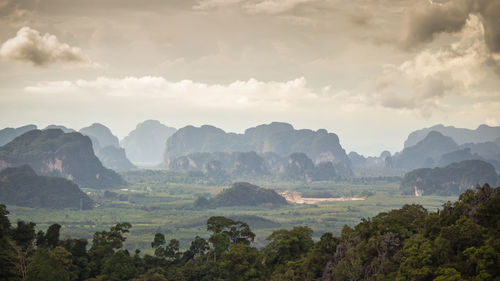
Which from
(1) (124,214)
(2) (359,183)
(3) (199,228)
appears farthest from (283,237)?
(2) (359,183)

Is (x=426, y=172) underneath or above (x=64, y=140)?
underneath

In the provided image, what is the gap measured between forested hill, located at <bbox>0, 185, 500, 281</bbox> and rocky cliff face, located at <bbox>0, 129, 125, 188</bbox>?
10925 centimetres

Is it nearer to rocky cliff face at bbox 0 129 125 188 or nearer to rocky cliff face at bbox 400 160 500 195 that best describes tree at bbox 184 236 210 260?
rocky cliff face at bbox 0 129 125 188

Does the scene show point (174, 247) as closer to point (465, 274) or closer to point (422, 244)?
point (422, 244)

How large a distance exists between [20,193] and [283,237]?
85.0m

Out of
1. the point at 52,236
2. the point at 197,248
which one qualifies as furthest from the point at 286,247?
the point at 52,236

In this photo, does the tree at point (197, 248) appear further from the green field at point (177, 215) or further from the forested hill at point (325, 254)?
the green field at point (177, 215)

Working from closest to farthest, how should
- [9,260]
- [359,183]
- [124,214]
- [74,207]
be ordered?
[9,260]
[124,214]
[74,207]
[359,183]

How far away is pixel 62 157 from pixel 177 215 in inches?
2538

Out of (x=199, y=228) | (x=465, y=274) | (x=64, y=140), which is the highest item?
(x=64, y=140)

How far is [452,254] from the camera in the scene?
2089 cm

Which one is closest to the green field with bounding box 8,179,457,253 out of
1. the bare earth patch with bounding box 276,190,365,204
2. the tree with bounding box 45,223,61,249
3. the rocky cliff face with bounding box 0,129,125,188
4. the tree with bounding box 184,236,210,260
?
the bare earth patch with bounding box 276,190,365,204

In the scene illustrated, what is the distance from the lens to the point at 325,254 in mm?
27969

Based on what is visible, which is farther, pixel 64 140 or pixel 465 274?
pixel 64 140
